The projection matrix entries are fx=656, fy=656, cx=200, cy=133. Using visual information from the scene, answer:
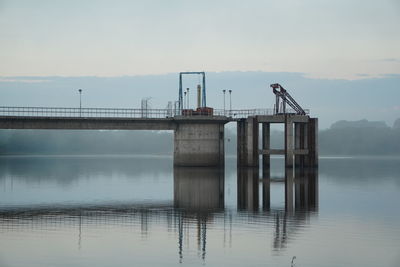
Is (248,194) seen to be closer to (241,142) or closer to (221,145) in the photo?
(221,145)

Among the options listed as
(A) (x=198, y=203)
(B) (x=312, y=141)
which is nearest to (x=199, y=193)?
(A) (x=198, y=203)

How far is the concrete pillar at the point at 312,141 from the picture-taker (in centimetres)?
9494

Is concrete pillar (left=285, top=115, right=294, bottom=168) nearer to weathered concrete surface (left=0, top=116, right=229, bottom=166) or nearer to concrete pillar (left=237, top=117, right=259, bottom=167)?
concrete pillar (left=237, top=117, right=259, bottom=167)

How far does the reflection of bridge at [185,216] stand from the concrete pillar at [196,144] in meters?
41.0

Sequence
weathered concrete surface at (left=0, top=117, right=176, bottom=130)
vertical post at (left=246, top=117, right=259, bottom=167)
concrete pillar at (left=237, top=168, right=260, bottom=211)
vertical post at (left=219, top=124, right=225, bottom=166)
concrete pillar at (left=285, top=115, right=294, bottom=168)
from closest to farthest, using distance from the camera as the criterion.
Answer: concrete pillar at (left=237, top=168, right=260, bottom=211) → weathered concrete surface at (left=0, top=117, right=176, bottom=130) → concrete pillar at (left=285, top=115, right=294, bottom=168) → vertical post at (left=246, top=117, right=259, bottom=167) → vertical post at (left=219, top=124, right=225, bottom=166)

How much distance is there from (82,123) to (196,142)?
16625mm

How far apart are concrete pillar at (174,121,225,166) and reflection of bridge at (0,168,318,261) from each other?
41.0 m

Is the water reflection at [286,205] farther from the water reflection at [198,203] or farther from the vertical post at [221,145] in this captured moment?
the vertical post at [221,145]

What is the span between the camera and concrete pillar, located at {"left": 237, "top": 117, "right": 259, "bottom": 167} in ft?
311

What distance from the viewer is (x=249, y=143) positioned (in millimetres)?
95125

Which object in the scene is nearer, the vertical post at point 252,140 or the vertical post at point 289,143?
the vertical post at point 289,143

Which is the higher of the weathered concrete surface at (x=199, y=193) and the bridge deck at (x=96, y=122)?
the bridge deck at (x=96, y=122)

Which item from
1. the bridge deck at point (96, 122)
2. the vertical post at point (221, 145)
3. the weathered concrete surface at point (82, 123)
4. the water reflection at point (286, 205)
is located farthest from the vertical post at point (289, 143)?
the water reflection at point (286, 205)

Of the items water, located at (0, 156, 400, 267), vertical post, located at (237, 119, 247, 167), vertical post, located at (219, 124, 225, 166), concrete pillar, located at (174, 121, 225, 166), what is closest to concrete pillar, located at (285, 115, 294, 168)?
vertical post, located at (237, 119, 247, 167)
